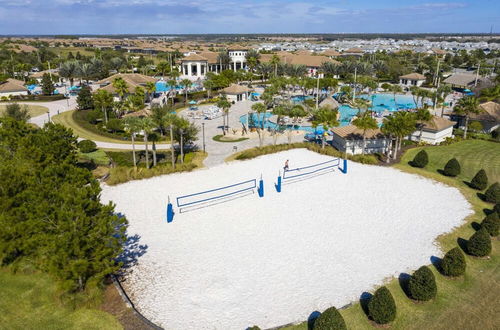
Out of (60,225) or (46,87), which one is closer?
(60,225)

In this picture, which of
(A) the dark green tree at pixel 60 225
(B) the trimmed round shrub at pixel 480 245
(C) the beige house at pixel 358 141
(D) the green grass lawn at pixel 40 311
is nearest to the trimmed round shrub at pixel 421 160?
(C) the beige house at pixel 358 141

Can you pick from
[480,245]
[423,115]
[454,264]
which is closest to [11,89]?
[423,115]

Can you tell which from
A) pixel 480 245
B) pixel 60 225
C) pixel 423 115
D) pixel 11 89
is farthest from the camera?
pixel 11 89

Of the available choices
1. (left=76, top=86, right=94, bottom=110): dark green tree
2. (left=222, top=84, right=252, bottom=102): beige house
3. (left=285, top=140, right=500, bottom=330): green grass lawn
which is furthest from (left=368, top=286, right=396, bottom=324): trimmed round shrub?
(left=222, top=84, right=252, bottom=102): beige house

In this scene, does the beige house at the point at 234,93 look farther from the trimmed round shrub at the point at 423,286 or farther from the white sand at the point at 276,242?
the trimmed round shrub at the point at 423,286

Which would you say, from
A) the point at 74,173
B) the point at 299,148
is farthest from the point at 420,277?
the point at 299,148

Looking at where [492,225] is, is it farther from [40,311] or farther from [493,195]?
[40,311]

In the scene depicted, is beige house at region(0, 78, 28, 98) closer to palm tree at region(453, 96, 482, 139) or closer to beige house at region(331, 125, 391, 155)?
beige house at region(331, 125, 391, 155)
